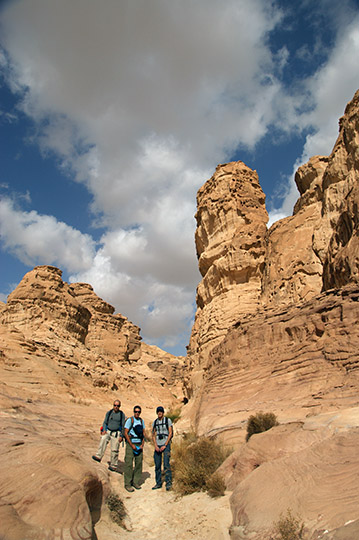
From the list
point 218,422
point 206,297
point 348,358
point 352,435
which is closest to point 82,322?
point 206,297

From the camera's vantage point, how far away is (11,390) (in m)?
16.8

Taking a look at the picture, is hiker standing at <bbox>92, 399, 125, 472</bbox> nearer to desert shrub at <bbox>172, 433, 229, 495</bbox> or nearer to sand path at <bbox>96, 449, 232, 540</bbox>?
sand path at <bbox>96, 449, 232, 540</bbox>

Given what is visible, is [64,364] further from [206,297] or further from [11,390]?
[206,297]

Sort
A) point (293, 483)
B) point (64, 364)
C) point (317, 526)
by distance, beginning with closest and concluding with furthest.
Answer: point (317, 526), point (293, 483), point (64, 364)

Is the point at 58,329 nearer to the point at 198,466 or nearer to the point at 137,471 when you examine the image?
the point at 137,471

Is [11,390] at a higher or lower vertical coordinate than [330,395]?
higher

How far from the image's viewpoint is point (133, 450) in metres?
8.30

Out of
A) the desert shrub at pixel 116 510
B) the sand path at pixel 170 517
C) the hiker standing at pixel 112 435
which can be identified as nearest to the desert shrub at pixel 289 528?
the sand path at pixel 170 517

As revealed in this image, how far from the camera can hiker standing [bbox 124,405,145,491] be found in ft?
27.1

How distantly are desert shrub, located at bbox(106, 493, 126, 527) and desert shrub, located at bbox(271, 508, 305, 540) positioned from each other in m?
3.11

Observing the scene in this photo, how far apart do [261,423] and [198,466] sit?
69.3 inches

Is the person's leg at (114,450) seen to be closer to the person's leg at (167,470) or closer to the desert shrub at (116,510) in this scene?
the person's leg at (167,470)

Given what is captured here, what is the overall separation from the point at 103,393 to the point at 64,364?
11.8 feet

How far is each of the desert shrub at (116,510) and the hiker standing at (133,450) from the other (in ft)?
4.93
